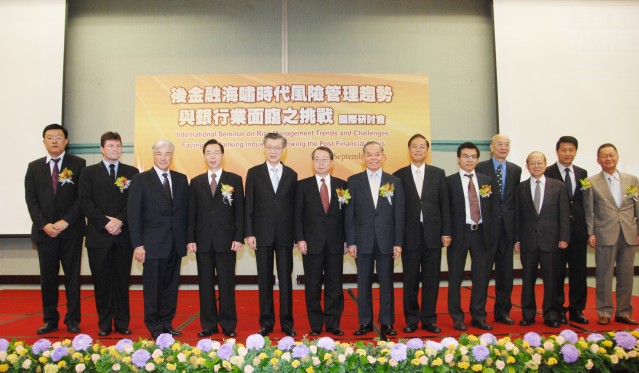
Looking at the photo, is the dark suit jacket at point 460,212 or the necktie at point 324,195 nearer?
the necktie at point 324,195

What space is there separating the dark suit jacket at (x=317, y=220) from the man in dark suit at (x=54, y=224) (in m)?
1.70

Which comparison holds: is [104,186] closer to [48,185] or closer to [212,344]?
[48,185]

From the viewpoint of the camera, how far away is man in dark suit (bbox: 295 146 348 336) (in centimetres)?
333

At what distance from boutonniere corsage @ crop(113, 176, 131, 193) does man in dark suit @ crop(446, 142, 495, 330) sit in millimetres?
2438

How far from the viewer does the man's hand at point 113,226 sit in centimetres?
331

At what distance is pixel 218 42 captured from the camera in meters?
5.71

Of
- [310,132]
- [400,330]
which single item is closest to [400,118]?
[310,132]

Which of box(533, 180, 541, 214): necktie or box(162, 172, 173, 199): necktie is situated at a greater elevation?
box(162, 172, 173, 199): necktie

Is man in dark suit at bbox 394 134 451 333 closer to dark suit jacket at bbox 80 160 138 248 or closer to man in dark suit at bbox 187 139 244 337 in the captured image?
man in dark suit at bbox 187 139 244 337

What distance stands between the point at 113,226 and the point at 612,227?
3.86 meters

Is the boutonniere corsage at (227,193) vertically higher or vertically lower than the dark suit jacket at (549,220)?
higher

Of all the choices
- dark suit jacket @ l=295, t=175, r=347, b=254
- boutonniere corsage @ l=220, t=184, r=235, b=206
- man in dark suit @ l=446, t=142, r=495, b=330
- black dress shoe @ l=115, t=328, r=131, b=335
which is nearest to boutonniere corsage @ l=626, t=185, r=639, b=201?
man in dark suit @ l=446, t=142, r=495, b=330

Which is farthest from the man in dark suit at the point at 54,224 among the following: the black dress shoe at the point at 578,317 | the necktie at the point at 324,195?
the black dress shoe at the point at 578,317

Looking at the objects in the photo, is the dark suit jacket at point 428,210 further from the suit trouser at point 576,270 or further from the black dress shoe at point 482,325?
the suit trouser at point 576,270
